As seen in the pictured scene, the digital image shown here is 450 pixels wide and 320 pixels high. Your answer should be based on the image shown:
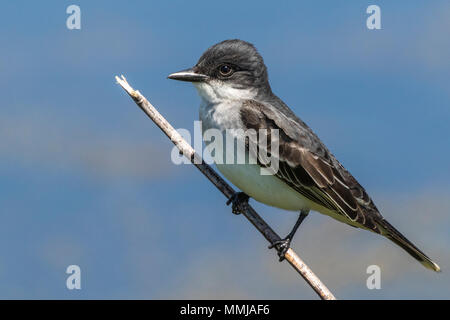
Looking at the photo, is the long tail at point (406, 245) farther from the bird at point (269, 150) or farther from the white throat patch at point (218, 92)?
the white throat patch at point (218, 92)

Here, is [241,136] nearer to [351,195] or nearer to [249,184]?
[249,184]

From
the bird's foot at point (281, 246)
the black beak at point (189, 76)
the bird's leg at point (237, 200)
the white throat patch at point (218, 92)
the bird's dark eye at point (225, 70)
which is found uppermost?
the bird's dark eye at point (225, 70)

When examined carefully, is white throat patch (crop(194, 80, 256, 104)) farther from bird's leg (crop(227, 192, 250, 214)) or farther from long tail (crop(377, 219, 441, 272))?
long tail (crop(377, 219, 441, 272))

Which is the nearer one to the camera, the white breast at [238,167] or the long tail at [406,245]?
the white breast at [238,167]

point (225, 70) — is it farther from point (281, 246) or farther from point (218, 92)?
point (281, 246)

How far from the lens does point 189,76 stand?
8.28 metres

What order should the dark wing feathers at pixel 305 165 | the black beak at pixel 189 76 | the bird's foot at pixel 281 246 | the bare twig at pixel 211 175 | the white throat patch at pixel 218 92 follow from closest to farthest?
1. the bare twig at pixel 211 175
2. the bird's foot at pixel 281 246
3. the dark wing feathers at pixel 305 165
4. the black beak at pixel 189 76
5. the white throat patch at pixel 218 92

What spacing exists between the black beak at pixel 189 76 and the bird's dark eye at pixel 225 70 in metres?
0.22

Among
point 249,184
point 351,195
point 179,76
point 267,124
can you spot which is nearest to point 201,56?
point 179,76

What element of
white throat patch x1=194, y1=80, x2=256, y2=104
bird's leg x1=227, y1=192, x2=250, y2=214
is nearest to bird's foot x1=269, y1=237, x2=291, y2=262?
bird's leg x1=227, y1=192, x2=250, y2=214

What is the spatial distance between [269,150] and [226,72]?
1.29 meters

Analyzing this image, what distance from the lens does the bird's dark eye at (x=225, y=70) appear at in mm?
8453

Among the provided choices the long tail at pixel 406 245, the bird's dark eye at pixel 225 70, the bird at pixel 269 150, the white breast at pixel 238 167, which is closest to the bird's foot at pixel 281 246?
the bird at pixel 269 150

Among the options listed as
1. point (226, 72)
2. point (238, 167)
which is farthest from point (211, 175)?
point (226, 72)
